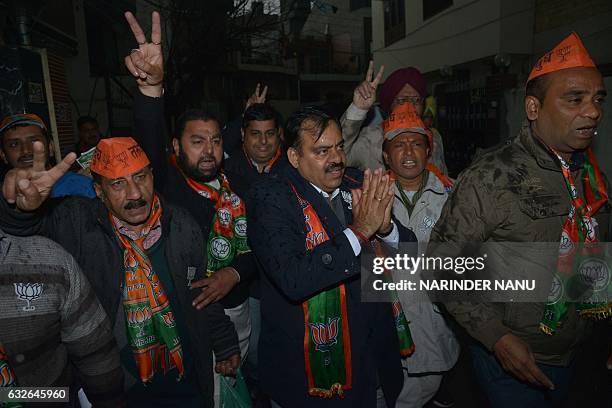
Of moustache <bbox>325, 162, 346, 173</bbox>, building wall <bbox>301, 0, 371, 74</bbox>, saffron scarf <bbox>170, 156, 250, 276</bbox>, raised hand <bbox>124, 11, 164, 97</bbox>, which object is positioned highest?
building wall <bbox>301, 0, 371, 74</bbox>

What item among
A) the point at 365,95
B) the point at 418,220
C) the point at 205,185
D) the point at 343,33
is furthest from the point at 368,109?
the point at 343,33

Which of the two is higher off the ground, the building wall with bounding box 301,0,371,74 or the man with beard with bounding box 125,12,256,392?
the building wall with bounding box 301,0,371,74

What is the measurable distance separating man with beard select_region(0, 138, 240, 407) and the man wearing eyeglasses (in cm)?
177

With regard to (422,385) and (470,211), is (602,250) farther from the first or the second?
(422,385)

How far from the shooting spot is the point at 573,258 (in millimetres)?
2135

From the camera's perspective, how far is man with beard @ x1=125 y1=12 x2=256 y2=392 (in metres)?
2.73

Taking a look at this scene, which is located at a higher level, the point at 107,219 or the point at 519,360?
the point at 107,219

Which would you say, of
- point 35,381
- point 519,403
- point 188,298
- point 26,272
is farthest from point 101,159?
point 519,403

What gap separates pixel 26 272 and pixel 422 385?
8.38 feet

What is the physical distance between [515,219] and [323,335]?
116 centimetres

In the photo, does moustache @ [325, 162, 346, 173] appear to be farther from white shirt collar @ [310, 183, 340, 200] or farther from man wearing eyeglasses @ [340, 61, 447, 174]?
man wearing eyeglasses @ [340, 61, 447, 174]

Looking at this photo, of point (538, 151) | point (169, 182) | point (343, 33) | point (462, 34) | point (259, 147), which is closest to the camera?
point (538, 151)

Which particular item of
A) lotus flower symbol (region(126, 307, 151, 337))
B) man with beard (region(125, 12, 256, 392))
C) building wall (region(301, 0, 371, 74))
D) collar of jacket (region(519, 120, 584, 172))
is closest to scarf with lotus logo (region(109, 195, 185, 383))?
lotus flower symbol (region(126, 307, 151, 337))

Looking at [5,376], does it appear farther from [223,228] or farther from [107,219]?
[223,228]
